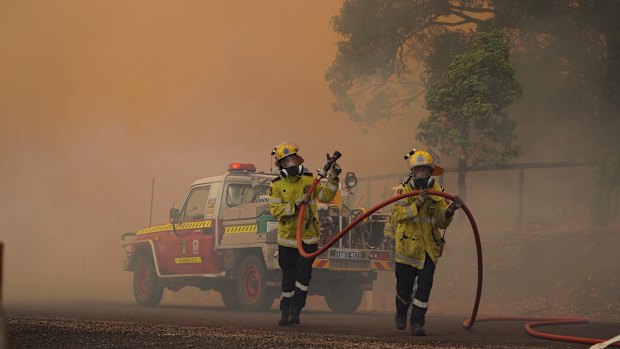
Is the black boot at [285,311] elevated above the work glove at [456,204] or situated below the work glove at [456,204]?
below

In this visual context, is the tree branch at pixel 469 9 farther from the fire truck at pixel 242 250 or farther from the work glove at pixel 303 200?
the work glove at pixel 303 200

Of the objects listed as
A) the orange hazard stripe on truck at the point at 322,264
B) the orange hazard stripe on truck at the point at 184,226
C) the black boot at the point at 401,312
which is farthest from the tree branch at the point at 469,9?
the black boot at the point at 401,312

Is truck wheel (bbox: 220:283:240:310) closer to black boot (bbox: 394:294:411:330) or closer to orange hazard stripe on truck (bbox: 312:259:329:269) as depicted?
orange hazard stripe on truck (bbox: 312:259:329:269)

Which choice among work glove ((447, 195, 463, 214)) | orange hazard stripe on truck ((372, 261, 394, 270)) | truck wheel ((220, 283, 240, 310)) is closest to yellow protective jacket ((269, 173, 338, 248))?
work glove ((447, 195, 463, 214))

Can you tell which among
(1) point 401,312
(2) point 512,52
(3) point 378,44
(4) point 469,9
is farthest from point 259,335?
(4) point 469,9

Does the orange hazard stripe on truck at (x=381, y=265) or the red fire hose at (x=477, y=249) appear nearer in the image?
the red fire hose at (x=477, y=249)

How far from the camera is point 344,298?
15.9 meters

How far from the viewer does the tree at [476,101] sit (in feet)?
68.8

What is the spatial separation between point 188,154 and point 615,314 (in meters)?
20.4

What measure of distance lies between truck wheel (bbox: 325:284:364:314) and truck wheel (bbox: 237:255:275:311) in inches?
54.1

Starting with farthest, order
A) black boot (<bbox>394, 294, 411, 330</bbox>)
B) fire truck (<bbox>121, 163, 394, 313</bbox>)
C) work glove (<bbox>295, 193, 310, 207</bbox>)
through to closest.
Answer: fire truck (<bbox>121, 163, 394, 313</bbox>)
work glove (<bbox>295, 193, 310, 207</bbox>)
black boot (<bbox>394, 294, 411, 330</bbox>)

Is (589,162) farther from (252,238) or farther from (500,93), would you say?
(252,238)

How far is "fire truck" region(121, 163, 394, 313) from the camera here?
47.5 ft

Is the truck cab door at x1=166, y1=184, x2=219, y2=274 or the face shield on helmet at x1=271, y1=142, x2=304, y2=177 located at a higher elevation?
the face shield on helmet at x1=271, y1=142, x2=304, y2=177
